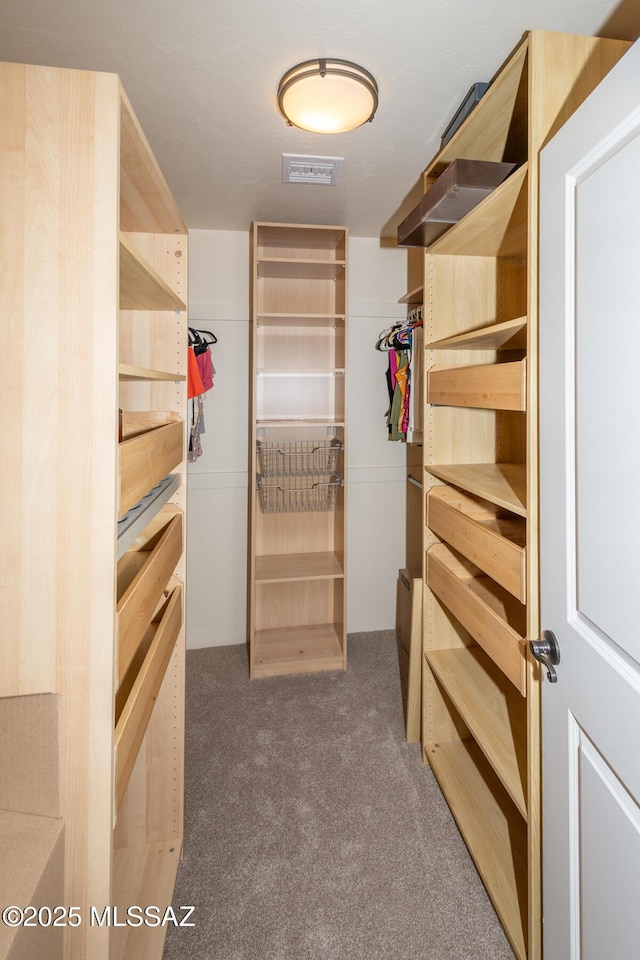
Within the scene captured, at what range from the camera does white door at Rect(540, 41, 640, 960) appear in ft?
2.80

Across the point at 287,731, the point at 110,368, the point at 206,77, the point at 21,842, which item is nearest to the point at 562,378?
the point at 110,368

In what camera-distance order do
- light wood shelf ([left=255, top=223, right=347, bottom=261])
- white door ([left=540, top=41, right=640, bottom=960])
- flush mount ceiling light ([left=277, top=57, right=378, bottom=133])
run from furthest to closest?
light wood shelf ([left=255, top=223, right=347, bottom=261])
flush mount ceiling light ([left=277, top=57, right=378, bottom=133])
white door ([left=540, top=41, right=640, bottom=960])

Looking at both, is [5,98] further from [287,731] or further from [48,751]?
[287,731]

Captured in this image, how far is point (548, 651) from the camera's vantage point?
1.14 meters

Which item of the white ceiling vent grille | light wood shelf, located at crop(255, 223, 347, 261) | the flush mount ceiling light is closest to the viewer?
the flush mount ceiling light

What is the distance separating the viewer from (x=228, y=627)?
10.7 ft

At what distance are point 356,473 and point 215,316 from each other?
4.30 feet

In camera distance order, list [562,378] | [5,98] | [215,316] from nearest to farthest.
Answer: [5,98] < [562,378] < [215,316]

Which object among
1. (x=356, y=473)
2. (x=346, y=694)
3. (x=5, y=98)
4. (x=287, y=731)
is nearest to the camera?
(x=5, y=98)

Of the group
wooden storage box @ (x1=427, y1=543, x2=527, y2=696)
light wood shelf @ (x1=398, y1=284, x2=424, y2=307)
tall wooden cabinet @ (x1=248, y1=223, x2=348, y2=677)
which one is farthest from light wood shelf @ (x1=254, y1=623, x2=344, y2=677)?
light wood shelf @ (x1=398, y1=284, x2=424, y2=307)

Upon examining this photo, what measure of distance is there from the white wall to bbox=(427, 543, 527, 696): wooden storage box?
130 cm

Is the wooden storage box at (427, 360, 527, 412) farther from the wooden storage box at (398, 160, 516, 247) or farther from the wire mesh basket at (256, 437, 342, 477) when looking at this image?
the wire mesh basket at (256, 437, 342, 477)

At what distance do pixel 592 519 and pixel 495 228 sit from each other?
1.16 meters

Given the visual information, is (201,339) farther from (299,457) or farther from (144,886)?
(144,886)
